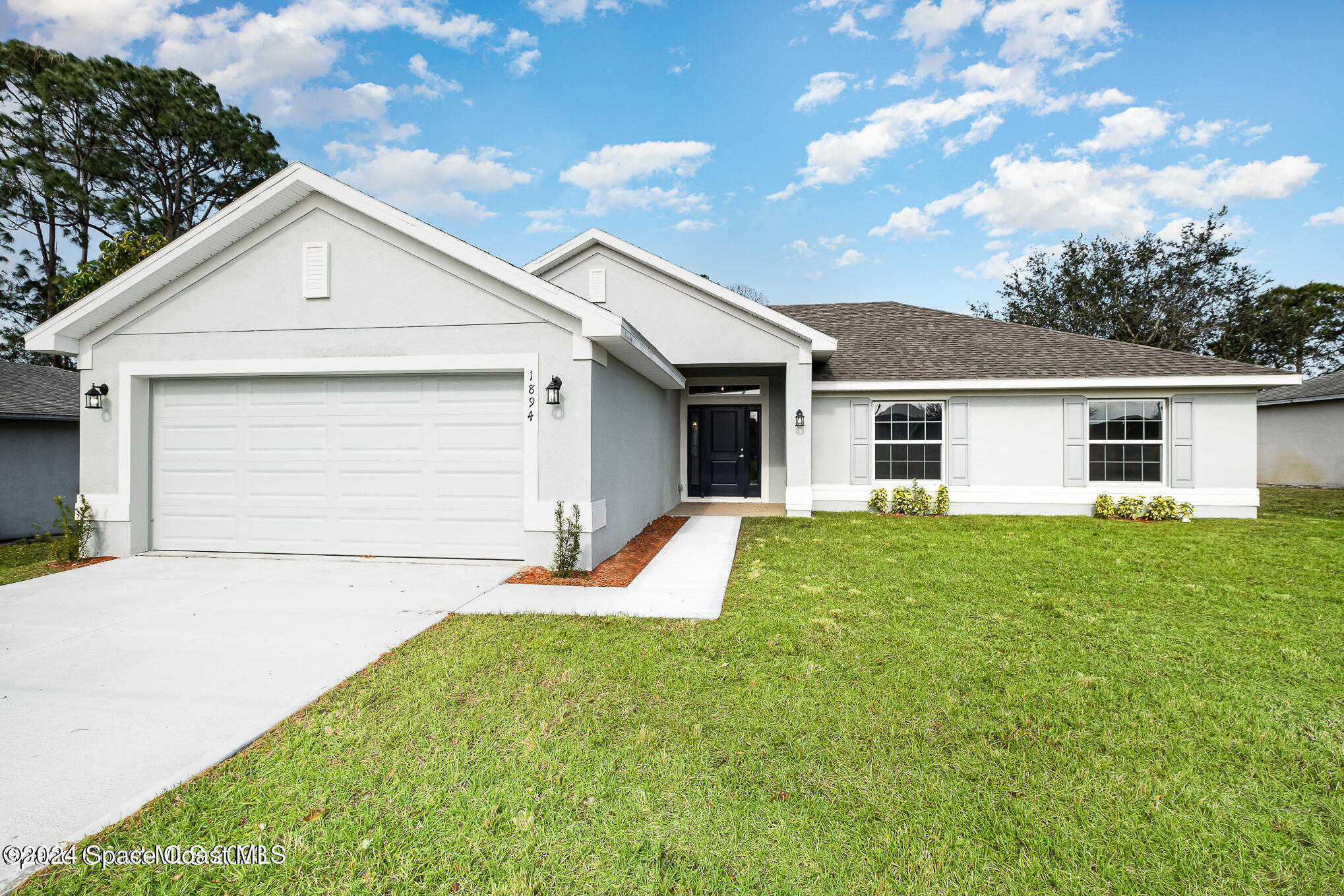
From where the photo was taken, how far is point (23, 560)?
7.46 m

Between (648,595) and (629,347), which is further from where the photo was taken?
(629,347)

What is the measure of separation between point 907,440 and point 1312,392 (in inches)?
634

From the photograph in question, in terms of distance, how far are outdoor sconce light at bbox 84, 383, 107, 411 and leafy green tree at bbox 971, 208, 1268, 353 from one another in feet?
120

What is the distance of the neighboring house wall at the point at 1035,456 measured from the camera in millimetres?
11250

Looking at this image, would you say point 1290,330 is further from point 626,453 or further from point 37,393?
point 37,393

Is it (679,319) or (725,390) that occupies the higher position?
(679,319)

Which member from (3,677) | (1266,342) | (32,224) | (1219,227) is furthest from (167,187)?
(1266,342)

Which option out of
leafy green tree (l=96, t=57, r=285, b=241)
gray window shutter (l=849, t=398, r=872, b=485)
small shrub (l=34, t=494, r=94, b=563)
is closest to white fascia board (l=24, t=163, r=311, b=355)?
small shrub (l=34, t=494, r=94, b=563)

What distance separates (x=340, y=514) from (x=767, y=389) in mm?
9108

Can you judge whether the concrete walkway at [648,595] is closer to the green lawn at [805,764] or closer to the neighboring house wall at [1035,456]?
the green lawn at [805,764]

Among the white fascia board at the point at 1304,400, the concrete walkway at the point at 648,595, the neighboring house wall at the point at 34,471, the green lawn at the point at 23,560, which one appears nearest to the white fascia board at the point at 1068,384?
the concrete walkway at the point at 648,595

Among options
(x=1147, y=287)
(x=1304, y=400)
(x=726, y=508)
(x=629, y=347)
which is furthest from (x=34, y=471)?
(x=1147, y=287)

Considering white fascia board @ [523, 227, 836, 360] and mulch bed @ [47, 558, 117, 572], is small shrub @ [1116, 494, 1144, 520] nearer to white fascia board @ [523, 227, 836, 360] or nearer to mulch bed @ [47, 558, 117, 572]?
white fascia board @ [523, 227, 836, 360]

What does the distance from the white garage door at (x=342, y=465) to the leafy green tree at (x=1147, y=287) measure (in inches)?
1314
